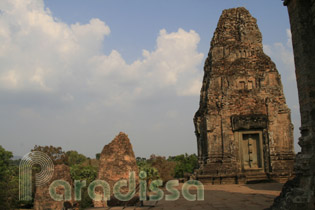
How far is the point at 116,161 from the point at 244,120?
6.95 meters

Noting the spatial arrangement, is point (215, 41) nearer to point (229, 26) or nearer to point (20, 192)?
point (229, 26)

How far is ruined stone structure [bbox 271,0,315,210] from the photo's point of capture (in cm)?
518

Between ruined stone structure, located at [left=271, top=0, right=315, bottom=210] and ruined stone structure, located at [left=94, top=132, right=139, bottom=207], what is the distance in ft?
25.5

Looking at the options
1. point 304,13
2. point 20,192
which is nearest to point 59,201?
point 20,192

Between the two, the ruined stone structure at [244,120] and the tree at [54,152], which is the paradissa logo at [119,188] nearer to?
the ruined stone structure at [244,120]

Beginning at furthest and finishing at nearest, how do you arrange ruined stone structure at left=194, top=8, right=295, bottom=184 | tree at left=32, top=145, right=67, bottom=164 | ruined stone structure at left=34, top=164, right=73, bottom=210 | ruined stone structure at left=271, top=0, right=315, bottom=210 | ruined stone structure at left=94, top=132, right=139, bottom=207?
tree at left=32, top=145, right=67, bottom=164, ruined stone structure at left=194, top=8, right=295, bottom=184, ruined stone structure at left=34, top=164, right=73, bottom=210, ruined stone structure at left=94, top=132, right=139, bottom=207, ruined stone structure at left=271, top=0, right=315, bottom=210

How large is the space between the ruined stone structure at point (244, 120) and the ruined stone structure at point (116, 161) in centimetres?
396

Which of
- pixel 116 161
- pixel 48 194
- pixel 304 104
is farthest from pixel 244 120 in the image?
pixel 48 194

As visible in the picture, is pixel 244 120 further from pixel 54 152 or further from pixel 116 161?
pixel 54 152

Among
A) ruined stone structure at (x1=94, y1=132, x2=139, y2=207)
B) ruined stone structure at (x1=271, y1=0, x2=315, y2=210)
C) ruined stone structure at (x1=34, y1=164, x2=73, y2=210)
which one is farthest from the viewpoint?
ruined stone structure at (x1=34, y1=164, x2=73, y2=210)

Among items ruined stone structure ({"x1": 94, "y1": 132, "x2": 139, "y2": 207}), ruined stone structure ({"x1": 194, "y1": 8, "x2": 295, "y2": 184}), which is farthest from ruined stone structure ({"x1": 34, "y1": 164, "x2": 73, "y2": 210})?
ruined stone structure ({"x1": 194, "y1": 8, "x2": 295, "y2": 184})

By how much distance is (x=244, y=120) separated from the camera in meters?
14.5

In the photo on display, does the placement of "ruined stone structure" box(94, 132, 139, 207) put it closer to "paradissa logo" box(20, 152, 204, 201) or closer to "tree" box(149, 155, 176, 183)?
"paradissa logo" box(20, 152, 204, 201)

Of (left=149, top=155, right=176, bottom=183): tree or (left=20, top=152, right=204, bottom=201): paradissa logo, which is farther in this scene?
(left=149, top=155, right=176, bottom=183): tree
